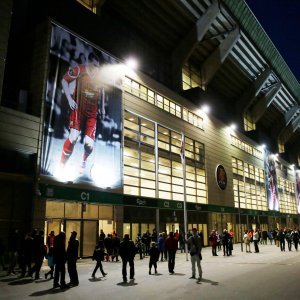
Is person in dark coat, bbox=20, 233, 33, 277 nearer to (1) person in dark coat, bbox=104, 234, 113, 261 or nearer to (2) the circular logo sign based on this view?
(1) person in dark coat, bbox=104, 234, 113, 261

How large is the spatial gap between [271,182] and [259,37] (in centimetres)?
2807

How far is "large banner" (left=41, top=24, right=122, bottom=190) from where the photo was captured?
21.5 meters

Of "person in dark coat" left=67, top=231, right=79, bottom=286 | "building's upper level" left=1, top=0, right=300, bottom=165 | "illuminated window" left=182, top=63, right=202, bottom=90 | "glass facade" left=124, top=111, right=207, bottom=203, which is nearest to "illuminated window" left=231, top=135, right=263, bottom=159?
"building's upper level" left=1, top=0, right=300, bottom=165

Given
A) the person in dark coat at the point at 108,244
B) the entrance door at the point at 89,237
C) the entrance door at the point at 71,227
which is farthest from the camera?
the entrance door at the point at 89,237

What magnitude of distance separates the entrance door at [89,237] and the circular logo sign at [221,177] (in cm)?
2168

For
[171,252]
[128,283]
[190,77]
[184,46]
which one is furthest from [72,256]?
[190,77]

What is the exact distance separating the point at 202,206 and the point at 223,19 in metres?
22.3

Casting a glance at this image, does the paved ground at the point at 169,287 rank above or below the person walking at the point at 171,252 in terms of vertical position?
below

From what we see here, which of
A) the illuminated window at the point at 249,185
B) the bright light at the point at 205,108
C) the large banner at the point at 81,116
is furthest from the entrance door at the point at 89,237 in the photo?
the illuminated window at the point at 249,185

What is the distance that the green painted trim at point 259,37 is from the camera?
3956 centimetres

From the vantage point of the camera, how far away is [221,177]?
4294cm

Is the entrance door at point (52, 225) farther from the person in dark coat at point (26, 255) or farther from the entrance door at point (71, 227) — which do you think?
the person in dark coat at point (26, 255)

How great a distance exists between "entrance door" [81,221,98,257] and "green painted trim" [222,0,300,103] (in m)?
28.5

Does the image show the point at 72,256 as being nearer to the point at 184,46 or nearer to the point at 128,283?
the point at 128,283
